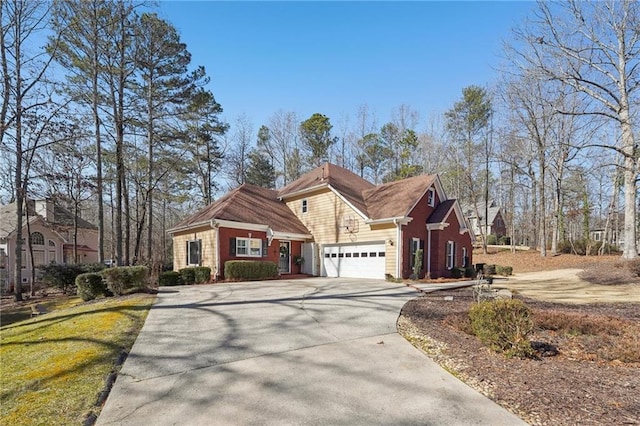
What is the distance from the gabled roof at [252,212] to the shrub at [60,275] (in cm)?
519

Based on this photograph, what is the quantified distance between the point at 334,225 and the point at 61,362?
14.9 meters

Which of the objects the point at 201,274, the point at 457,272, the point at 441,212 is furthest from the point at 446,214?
the point at 201,274

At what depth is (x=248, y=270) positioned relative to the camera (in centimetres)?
1620

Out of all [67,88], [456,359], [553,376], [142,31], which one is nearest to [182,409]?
[456,359]

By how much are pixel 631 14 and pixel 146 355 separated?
21601 millimetres

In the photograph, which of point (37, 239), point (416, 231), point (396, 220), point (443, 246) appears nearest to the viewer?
point (396, 220)

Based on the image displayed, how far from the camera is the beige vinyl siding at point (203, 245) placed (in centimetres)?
1650

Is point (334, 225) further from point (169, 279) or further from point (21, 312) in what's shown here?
point (21, 312)

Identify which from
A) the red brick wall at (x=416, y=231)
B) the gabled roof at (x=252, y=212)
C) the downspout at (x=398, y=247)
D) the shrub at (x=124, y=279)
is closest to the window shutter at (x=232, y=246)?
the gabled roof at (x=252, y=212)

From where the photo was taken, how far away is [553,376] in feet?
14.2

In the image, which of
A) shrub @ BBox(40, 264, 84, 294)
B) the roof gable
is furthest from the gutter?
shrub @ BBox(40, 264, 84, 294)

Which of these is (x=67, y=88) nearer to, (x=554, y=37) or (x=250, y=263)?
(x=250, y=263)

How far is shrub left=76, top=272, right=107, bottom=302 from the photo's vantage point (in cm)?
1142

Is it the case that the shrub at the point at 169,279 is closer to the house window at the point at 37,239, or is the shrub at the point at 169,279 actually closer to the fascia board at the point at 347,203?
the fascia board at the point at 347,203
